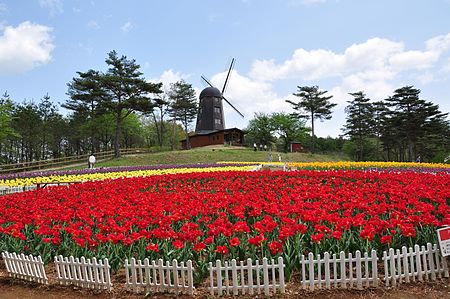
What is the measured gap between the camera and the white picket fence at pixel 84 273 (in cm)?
412

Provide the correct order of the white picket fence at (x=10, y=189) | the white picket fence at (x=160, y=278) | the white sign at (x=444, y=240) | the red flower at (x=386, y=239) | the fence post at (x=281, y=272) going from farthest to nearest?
the white picket fence at (x=10, y=189) → the red flower at (x=386, y=239) → the white sign at (x=444, y=240) → the white picket fence at (x=160, y=278) → the fence post at (x=281, y=272)

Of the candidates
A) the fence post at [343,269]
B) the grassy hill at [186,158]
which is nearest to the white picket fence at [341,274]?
the fence post at [343,269]

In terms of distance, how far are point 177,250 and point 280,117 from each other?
5142 cm

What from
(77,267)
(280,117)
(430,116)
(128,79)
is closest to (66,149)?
(128,79)

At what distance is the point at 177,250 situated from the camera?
14.7ft

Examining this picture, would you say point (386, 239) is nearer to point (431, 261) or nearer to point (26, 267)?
point (431, 261)

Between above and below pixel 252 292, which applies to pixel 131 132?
above

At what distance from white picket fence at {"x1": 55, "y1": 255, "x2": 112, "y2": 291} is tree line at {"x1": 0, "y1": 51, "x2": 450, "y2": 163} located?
28.8 meters

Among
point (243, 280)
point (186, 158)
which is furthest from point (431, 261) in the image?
point (186, 158)

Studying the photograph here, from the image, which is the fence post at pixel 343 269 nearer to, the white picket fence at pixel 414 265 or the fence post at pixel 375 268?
the fence post at pixel 375 268

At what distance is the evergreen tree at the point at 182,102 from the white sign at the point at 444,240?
5146 centimetres

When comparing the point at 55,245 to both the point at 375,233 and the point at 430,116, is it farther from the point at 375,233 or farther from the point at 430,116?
the point at 430,116

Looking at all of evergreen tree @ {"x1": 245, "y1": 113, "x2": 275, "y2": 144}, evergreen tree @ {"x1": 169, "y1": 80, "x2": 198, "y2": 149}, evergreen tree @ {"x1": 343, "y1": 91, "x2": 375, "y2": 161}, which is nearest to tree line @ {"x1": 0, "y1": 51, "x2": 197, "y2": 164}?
evergreen tree @ {"x1": 169, "y1": 80, "x2": 198, "y2": 149}

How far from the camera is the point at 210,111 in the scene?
5619 centimetres
